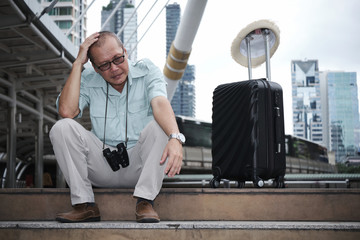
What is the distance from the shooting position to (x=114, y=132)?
9.32 ft

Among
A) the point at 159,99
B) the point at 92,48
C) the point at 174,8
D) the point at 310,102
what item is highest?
the point at 174,8

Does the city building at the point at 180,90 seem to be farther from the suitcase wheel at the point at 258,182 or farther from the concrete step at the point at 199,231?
the concrete step at the point at 199,231

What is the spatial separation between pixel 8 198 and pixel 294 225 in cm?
182

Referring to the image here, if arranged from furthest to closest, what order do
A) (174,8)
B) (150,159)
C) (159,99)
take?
(174,8) < (159,99) < (150,159)

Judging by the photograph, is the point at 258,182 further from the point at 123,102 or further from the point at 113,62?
the point at 113,62

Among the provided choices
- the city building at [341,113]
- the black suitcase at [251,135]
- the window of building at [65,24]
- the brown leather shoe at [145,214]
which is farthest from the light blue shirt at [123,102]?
the city building at [341,113]

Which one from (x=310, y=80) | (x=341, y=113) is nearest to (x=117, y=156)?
(x=341, y=113)

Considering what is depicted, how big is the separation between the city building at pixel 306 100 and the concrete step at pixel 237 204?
516 feet

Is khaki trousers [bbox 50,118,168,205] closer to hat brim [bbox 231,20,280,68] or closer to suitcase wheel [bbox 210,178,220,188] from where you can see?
suitcase wheel [bbox 210,178,220,188]

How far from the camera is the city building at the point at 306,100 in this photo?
6171 inches

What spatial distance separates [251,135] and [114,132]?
1.15 meters

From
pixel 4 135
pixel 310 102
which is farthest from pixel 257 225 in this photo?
pixel 310 102

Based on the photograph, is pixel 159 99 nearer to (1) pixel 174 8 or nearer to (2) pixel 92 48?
(2) pixel 92 48

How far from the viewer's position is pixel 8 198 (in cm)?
289
